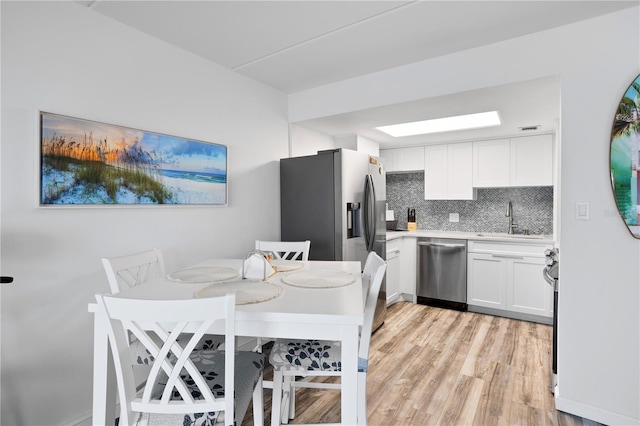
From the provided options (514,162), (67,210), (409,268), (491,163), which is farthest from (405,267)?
(67,210)

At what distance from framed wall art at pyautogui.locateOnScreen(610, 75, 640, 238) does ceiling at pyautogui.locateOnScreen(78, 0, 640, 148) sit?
50cm

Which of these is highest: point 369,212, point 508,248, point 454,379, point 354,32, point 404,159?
point 354,32

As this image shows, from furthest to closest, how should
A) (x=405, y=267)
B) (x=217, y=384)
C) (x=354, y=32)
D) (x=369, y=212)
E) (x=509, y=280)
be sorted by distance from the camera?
(x=405, y=267) < (x=509, y=280) < (x=369, y=212) < (x=354, y=32) < (x=217, y=384)

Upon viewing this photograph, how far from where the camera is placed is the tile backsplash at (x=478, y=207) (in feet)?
13.3

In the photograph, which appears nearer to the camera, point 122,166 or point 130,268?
point 130,268

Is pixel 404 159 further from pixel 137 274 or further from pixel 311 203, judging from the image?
pixel 137 274

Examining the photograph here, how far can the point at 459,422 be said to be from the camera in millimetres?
1937

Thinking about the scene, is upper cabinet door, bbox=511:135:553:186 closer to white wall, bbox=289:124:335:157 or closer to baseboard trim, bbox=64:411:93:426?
white wall, bbox=289:124:335:157

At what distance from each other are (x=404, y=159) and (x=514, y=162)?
53.8 inches

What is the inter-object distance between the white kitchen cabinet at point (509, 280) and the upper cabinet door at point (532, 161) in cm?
77

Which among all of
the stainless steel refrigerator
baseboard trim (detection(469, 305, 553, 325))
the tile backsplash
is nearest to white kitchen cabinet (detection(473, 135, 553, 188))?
the tile backsplash

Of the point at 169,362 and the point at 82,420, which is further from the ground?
the point at 169,362

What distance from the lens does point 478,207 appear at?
14.6 feet

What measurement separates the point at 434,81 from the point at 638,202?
1478 mm
